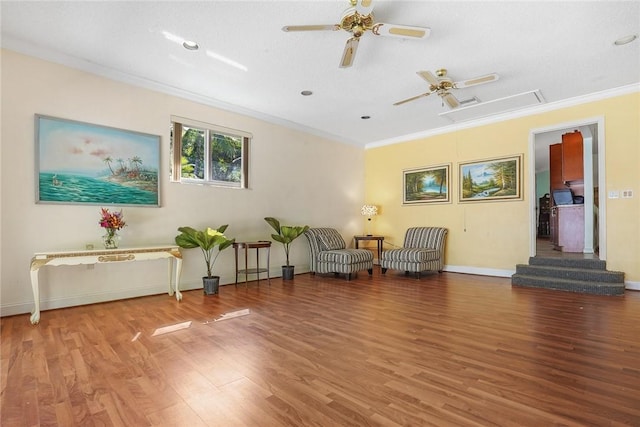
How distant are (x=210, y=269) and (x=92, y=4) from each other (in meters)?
3.76

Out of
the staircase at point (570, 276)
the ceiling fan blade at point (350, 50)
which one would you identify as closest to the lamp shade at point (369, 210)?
the staircase at point (570, 276)

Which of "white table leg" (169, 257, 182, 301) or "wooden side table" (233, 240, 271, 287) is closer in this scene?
"white table leg" (169, 257, 182, 301)

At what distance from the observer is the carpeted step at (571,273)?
5.02m

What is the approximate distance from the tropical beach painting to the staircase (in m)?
6.44

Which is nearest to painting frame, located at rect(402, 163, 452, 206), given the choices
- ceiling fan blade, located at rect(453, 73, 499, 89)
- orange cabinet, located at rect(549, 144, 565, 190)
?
ceiling fan blade, located at rect(453, 73, 499, 89)

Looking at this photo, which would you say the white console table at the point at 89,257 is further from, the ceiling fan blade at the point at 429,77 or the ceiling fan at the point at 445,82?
the ceiling fan at the point at 445,82

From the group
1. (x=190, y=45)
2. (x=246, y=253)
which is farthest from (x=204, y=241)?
(x=190, y=45)

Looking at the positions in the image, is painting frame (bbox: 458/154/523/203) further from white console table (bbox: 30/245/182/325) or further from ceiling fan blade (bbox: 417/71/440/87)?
white console table (bbox: 30/245/182/325)

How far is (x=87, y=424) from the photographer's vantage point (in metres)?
1.70

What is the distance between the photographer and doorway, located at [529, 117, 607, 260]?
213 inches

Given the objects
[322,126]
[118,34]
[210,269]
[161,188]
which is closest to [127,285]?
[210,269]

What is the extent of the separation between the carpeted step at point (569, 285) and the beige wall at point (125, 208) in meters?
4.22

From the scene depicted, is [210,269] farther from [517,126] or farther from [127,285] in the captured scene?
[517,126]

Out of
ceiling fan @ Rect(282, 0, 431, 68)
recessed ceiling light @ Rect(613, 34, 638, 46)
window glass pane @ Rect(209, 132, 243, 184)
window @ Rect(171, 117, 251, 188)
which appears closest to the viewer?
ceiling fan @ Rect(282, 0, 431, 68)
